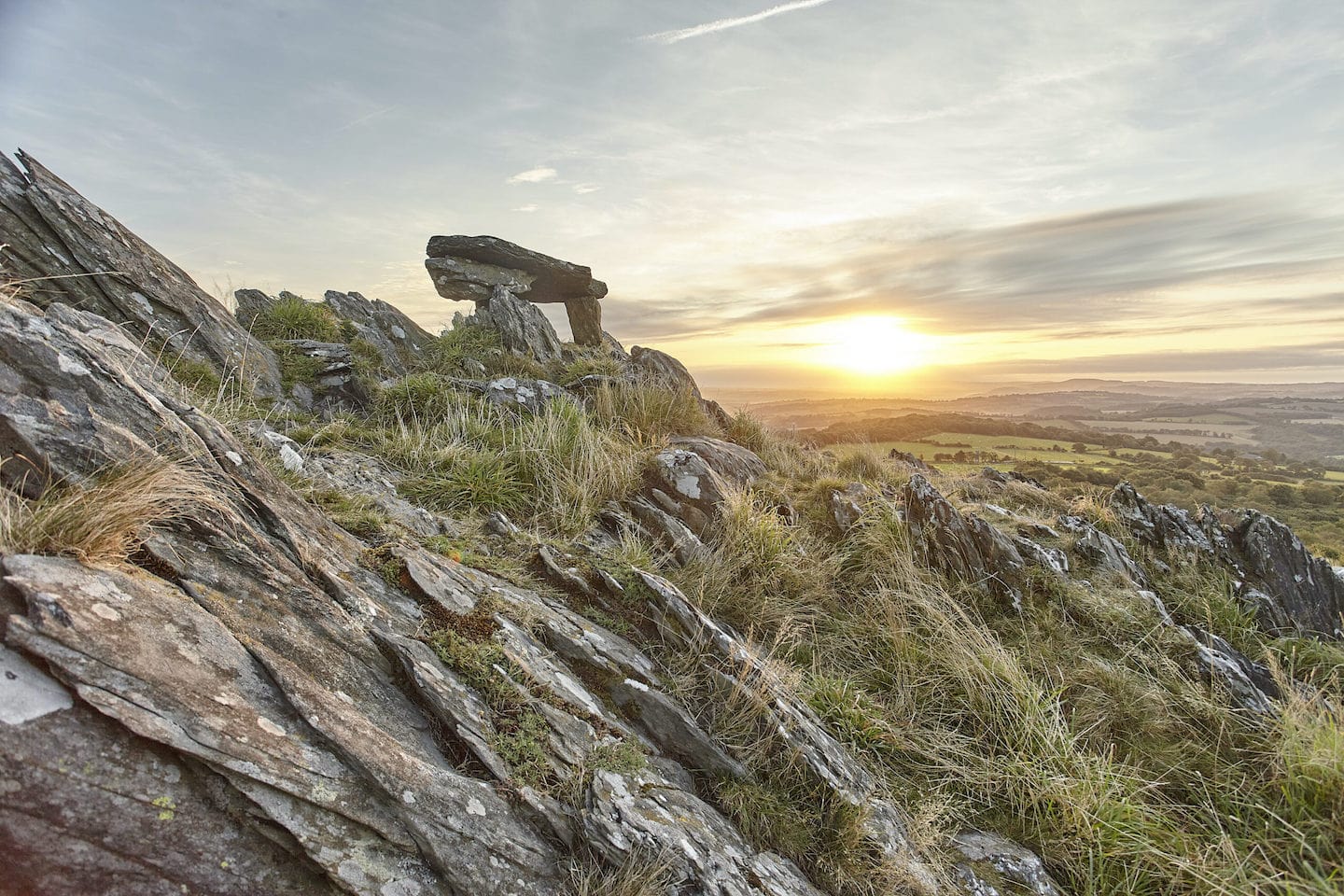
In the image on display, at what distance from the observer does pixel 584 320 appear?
662 inches

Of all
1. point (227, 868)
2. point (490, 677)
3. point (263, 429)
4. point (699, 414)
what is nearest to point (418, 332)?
point (699, 414)

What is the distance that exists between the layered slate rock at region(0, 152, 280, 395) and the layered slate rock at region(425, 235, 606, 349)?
6.93 metres

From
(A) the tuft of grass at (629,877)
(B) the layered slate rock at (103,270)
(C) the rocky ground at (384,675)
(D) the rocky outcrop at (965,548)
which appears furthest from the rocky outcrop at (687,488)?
(B) the layered slate rock at (103,270)

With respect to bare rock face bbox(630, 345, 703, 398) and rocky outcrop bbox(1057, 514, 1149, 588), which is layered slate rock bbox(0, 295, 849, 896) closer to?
rocky outcrop bbox(1057, 514, 1149, 588)

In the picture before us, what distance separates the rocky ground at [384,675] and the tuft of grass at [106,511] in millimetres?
15

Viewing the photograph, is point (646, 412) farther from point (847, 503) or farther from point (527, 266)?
point (527, 266)

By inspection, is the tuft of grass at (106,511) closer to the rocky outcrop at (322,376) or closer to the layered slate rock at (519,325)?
the rocky outcrop at (322,376)

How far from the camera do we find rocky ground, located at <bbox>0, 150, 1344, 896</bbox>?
188cm

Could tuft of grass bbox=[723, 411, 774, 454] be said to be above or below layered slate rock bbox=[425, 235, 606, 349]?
below

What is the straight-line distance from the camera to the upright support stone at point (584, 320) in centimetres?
1678

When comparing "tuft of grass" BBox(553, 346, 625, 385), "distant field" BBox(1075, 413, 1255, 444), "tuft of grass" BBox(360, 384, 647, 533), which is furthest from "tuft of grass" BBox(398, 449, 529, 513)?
"distant field" BBox(1075, 413, 1255, 444)

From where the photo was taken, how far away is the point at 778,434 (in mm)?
12039

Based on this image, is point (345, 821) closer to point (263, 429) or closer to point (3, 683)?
point (3, 683)

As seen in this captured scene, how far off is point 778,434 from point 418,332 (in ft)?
29.5
